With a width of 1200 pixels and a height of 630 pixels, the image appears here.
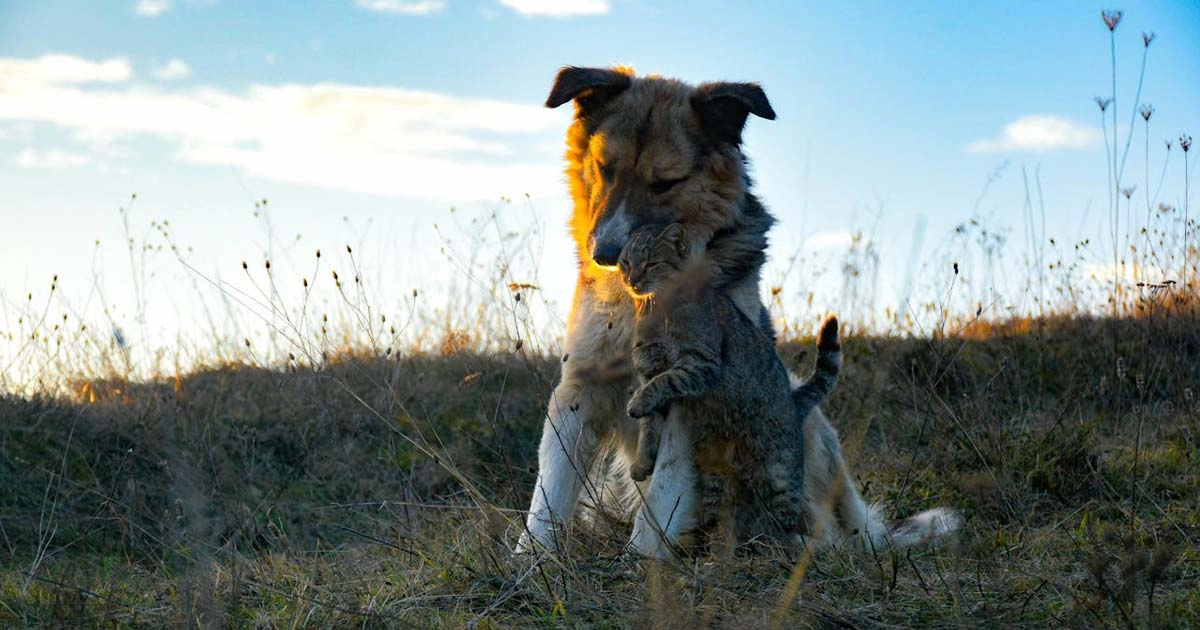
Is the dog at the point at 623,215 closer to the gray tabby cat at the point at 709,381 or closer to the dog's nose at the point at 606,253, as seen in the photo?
the dog's nose at the point at 606,253

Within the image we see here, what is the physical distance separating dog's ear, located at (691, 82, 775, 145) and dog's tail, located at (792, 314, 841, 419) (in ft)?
3.38

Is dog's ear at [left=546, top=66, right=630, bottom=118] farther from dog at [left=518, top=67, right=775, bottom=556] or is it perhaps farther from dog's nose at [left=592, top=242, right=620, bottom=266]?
dog's nose at [left=592, top=242, right=620, bottom=266]

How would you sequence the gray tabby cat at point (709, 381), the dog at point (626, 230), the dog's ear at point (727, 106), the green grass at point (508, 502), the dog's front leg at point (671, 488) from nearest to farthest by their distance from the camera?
the green grass at point (508, 502) < the gray tabby cat at point (709, 381) < the dog's front leg at point (671, 488) < the dog at point (626, 230) < the dog's ear at point (727, 106)

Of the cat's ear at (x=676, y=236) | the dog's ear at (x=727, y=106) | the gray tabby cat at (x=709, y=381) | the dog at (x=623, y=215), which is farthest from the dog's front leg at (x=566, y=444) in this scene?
the dog's ear at (x=727, y=106)

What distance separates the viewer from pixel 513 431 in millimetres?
8031

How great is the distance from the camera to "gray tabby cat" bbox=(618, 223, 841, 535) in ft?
14.0

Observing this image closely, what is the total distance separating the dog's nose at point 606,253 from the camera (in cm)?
452

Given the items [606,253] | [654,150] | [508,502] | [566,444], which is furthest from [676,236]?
[508,502]

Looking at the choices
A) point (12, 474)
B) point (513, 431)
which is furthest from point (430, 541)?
point (12, 474)

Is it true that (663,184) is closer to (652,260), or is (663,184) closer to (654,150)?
(654,150)

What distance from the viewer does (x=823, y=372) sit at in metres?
4.87

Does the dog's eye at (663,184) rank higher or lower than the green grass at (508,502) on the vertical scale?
higher

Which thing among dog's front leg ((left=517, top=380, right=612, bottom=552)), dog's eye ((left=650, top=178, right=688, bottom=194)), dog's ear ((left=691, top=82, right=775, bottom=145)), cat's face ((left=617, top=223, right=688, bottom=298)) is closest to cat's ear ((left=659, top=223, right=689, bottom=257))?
A: cat's face ((left=617, top=223, right=688, bottom=298))

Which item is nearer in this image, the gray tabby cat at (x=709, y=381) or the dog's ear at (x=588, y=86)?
the gray tabby cat at (x=709, y=381)
